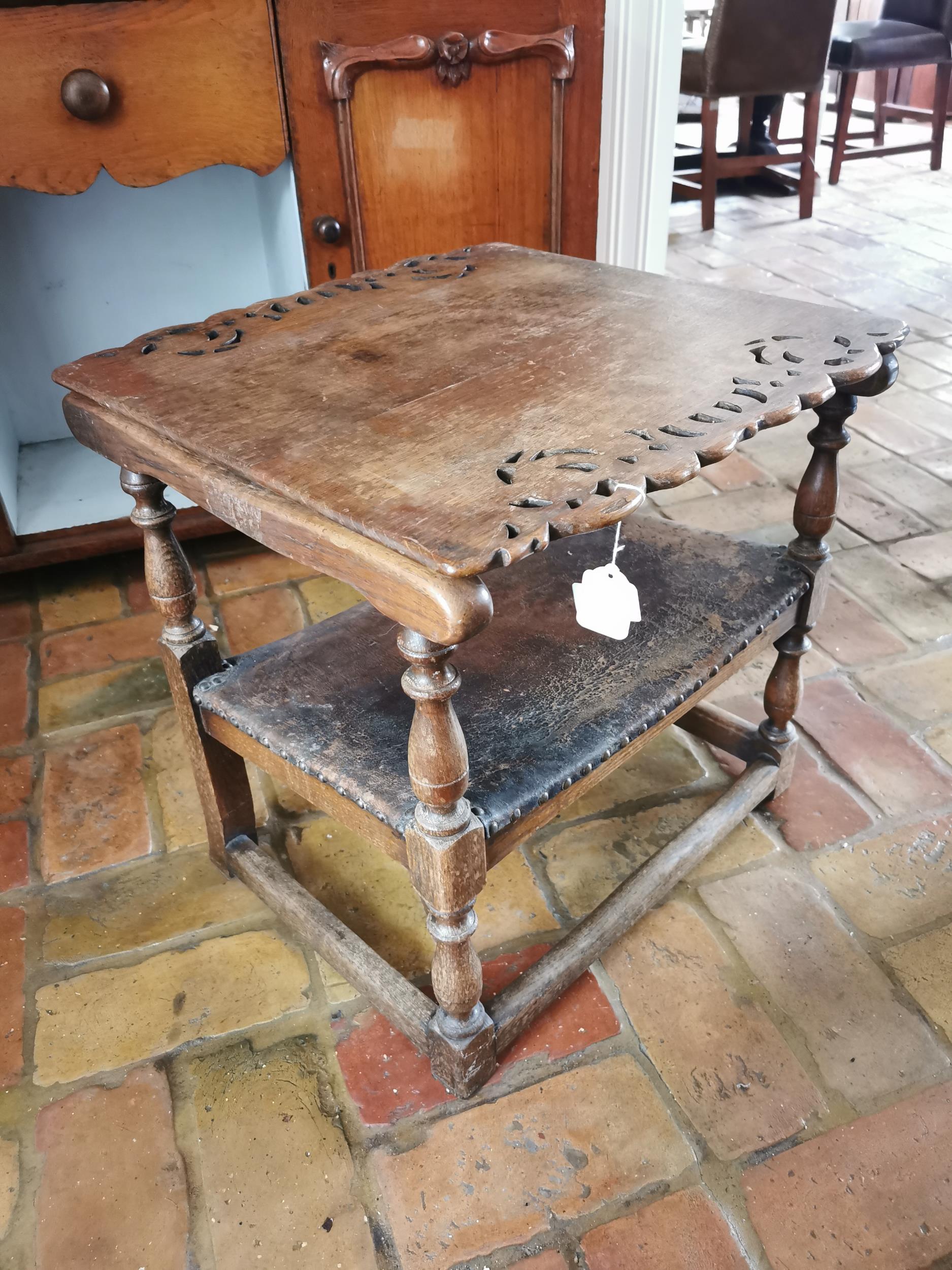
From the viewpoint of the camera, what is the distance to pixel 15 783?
1.67 meters

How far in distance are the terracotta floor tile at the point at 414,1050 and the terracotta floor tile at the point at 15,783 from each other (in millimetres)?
722

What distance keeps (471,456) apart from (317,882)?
0.79 m

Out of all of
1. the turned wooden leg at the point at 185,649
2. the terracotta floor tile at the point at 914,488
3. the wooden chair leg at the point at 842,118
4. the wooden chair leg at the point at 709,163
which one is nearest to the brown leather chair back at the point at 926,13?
the wooden chair leg at the point at 842,118

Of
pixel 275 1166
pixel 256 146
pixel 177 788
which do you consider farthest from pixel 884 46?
pixel 275 1166

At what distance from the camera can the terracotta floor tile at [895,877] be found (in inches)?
54.7

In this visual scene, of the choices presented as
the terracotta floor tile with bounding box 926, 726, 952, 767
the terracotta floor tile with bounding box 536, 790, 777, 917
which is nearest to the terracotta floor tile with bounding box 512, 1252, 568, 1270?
the terracotta floor tile with bounding box 536, 790, 777, 917

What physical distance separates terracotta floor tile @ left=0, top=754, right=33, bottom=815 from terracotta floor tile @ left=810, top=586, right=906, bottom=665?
1.48 m

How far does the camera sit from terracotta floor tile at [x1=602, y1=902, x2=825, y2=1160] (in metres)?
1.14

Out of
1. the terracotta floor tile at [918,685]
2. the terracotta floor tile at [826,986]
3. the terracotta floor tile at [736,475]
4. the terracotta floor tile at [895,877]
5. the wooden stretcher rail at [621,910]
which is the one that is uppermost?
the wooden stretcher rail at [621,910]

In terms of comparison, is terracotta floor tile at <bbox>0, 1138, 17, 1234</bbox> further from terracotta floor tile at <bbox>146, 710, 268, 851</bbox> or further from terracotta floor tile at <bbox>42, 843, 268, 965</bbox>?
terracotta floor tile at <bbox>146, 710, 268, 851</bbox>

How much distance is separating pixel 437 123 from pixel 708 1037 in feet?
5.49

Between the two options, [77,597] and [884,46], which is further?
[884,46]

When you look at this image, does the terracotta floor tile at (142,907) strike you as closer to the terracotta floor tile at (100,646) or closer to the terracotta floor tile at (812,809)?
the terracotta floor tile at (100,646)

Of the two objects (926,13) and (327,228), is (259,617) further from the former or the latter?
(926,13)
